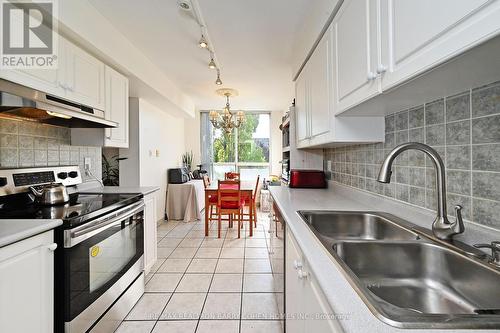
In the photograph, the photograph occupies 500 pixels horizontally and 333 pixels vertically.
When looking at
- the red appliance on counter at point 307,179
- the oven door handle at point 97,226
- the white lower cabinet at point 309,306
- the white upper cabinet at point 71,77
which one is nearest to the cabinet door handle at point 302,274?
Result: the white lower cabinet at point 309,306

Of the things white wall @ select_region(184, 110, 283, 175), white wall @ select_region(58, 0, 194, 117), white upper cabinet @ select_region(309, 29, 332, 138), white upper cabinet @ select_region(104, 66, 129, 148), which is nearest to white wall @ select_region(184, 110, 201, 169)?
white wall @ select_region(184, 110, 283, 175)

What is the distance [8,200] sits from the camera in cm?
147

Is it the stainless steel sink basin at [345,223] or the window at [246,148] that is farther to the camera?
the window at [246,148]

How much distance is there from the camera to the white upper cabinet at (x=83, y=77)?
5.75 ft

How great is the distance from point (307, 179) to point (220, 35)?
5.83ft

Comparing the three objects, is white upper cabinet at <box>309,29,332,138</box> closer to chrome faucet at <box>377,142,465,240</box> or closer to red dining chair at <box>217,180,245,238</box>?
chrome faucet at <box>377,142,465,240</box>

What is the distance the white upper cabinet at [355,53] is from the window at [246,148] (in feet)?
15.3

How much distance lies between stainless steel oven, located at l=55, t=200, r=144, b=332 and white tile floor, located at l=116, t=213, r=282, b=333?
1.09 feet

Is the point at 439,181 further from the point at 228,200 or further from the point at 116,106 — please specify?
the point at 228,200

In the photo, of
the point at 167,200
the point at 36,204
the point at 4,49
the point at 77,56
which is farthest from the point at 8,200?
the point at 167,200

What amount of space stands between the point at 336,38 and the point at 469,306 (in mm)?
1420

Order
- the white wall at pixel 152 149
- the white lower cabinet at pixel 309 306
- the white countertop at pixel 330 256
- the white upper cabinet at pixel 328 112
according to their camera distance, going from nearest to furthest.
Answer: the white countertop at pixel 330 256 → the white lower cabinet at pixel 309 306 → the white upper cabinet at pixel 328 112 → the white wall at pixel 152 149

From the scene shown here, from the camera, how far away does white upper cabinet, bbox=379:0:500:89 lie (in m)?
0.53
